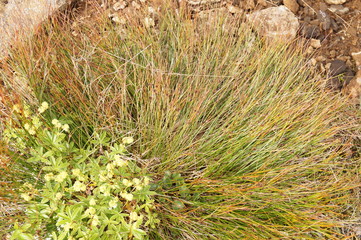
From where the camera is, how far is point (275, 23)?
118 inches

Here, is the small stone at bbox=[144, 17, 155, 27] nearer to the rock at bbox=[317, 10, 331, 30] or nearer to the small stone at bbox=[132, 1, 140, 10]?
the small stone at bbox=[132, 1, 140, 10]

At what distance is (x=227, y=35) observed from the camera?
9.41 feet

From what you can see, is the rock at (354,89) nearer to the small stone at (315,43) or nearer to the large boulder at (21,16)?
the small stone at (315,43)

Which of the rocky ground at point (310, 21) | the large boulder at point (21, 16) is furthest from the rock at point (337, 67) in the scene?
the large boulder at point (21, 16)

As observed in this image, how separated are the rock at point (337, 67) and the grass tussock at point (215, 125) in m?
0.24

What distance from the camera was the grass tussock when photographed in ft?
6.40

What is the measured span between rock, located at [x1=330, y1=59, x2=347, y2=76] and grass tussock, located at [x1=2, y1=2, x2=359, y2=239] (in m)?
0.24

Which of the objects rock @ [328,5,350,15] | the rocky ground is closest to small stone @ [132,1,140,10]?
the rocky ground

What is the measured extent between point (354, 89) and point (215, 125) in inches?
51.1

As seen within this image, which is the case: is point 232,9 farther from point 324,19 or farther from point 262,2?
point 324,19

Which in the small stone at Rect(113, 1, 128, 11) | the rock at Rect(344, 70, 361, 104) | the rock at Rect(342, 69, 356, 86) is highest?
the small stone at Rect(113, 1, 128, 11)

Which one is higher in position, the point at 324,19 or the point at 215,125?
the point at 215,125

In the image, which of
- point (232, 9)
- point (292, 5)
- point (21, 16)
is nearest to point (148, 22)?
point (232, 9)

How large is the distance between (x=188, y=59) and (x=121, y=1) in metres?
1.12
